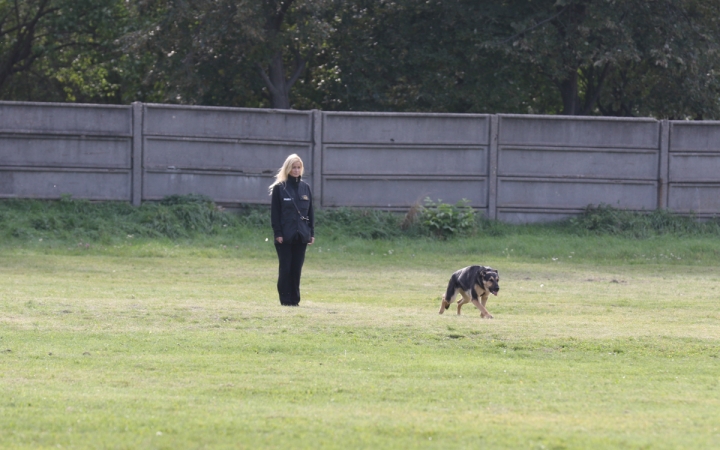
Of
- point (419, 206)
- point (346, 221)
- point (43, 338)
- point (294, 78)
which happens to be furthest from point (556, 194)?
point (43, 338)

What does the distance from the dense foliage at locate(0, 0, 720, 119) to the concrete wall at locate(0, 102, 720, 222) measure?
3.00 metres

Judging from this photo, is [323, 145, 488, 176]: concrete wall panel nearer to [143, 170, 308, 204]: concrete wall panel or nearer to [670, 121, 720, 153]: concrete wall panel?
[143, 170, 308, 204]: concrete wall panel

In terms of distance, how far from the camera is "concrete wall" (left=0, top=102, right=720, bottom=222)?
63.9ft

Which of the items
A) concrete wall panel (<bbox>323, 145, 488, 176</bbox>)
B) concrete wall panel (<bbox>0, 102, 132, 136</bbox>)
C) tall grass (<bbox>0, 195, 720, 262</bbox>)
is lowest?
tall grass (<bbox>0, 195, 720, 262</bbox>)

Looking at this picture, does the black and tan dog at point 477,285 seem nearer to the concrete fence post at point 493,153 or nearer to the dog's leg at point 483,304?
the dog's leg at point 483,304

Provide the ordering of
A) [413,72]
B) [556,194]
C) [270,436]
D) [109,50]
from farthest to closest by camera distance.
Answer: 1. [109,50]
2. [413,72]
3. [556,194]
4. [270,436]

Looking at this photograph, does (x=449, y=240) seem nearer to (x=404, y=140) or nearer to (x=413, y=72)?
(x=404, y=140)

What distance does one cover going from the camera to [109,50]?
28.7 meters

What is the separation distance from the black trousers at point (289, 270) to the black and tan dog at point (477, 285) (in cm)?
184

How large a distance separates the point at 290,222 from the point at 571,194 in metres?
10.8

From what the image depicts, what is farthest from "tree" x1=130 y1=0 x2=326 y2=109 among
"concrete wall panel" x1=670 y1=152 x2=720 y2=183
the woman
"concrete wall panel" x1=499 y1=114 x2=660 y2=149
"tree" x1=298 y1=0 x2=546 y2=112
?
the woman

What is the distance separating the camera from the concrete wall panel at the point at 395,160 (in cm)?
2033

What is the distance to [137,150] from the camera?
1969 cm

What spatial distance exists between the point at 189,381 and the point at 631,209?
15.2 meters
